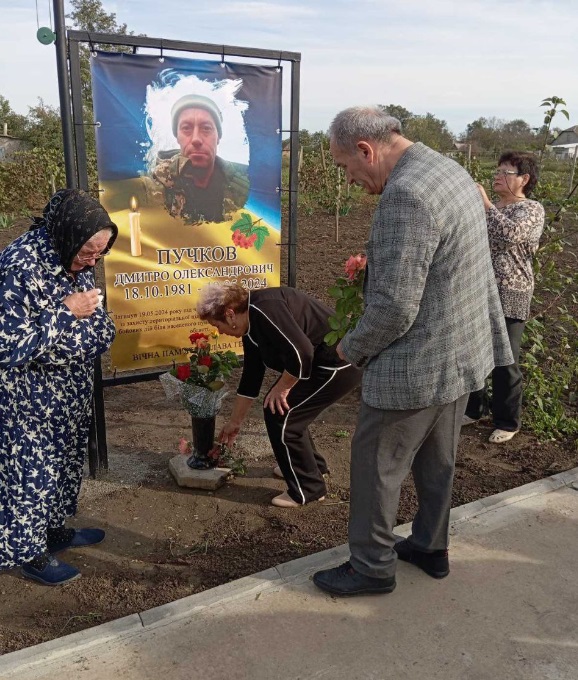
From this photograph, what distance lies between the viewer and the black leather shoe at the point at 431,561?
288cm

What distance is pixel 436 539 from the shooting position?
2.86m

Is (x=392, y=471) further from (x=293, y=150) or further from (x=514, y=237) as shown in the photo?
(x=514, y=237)

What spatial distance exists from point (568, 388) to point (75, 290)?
4.15 meters

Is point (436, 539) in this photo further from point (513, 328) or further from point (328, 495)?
point (513, 328)

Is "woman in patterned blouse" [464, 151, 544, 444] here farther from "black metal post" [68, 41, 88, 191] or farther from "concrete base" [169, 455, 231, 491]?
"black metal post" [68, 41, 88, 191]

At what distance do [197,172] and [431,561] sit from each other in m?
2.35

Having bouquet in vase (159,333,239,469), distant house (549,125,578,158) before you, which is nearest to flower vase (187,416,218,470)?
bouquet in vase (159,333,239,469)

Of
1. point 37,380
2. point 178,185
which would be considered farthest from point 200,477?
point 178,185

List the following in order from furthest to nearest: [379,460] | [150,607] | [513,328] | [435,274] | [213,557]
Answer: [513,328]
[213,557]
[150,607]
[379,460]
[435,274]

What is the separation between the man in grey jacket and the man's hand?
3.54ft

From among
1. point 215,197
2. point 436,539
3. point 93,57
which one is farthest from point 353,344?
point 93,57

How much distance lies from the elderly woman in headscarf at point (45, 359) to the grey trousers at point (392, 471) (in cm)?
125

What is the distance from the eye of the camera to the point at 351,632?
2529mm

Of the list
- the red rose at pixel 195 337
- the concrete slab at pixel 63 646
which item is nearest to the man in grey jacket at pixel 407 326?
the concrete slab at pixel 63 646
